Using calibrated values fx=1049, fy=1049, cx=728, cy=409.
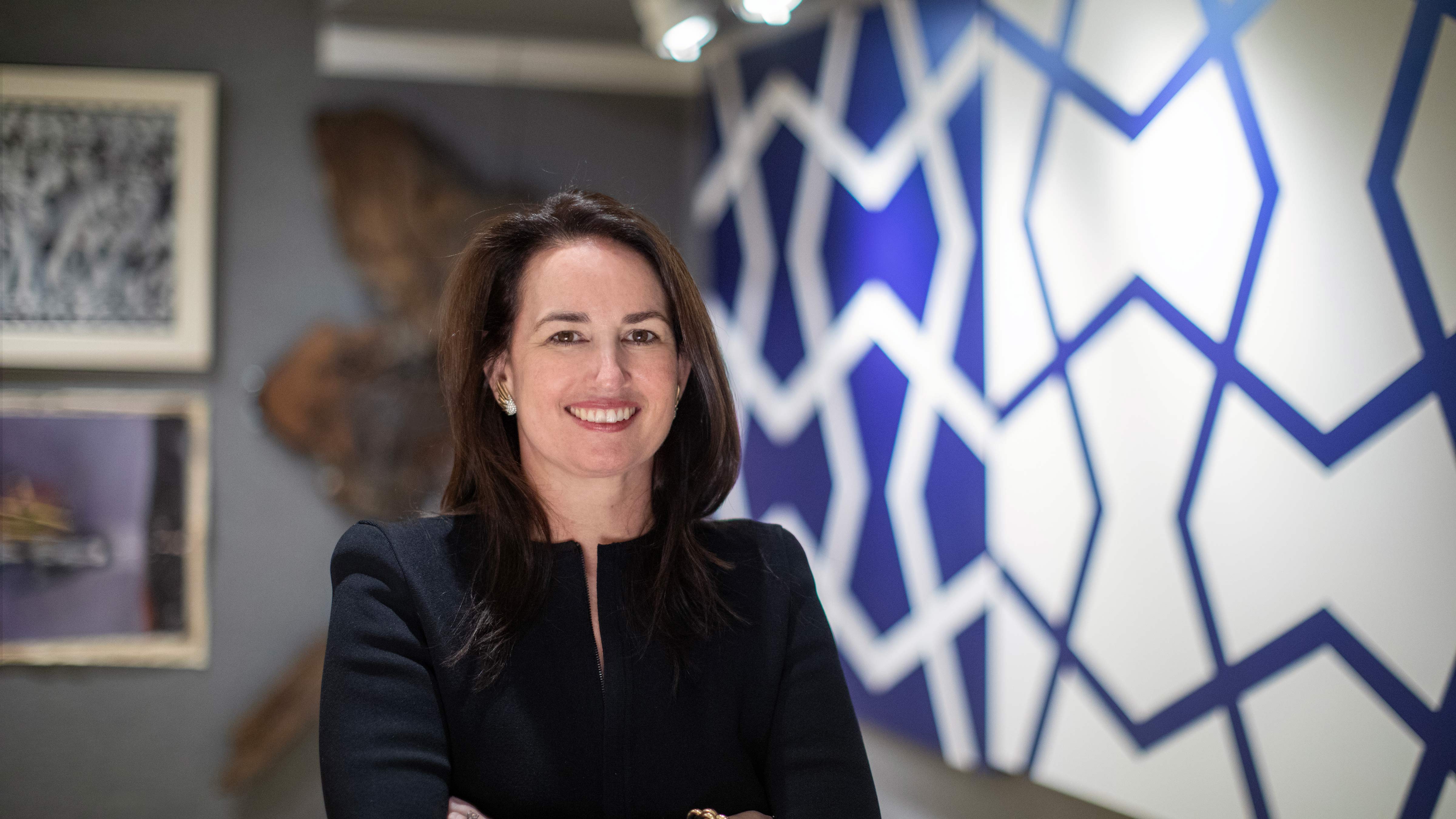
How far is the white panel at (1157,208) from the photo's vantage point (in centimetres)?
174

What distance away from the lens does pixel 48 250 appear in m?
2.88

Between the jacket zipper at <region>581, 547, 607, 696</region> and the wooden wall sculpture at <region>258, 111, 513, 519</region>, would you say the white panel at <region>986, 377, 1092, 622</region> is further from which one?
the wooden wall sculpture at <region>258, 111, 513, 519</region>

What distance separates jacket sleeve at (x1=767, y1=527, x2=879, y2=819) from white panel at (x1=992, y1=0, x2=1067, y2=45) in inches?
51.4

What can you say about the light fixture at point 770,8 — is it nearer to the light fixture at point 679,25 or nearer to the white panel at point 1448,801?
the light fixture at point 679,25

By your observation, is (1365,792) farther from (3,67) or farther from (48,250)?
(3,67)

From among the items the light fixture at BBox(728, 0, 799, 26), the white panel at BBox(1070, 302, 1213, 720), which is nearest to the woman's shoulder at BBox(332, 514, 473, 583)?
the white panel at BBox(1070, 302, 1213, 720)

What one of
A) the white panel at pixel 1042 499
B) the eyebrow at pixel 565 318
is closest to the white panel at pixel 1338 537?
the white panel at pixel 1042 499

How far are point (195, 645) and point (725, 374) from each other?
2.27 m

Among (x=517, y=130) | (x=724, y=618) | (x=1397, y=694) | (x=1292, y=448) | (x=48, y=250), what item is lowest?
(x=1397, y=694)

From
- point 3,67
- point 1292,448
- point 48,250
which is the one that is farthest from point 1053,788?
point 3,67

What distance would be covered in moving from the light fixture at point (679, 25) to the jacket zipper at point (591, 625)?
1.59m

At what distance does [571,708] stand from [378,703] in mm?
226

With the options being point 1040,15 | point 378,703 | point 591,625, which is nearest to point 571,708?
point 591,625

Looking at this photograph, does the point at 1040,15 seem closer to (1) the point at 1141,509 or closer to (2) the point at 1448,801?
(1) the point at 1141,509
